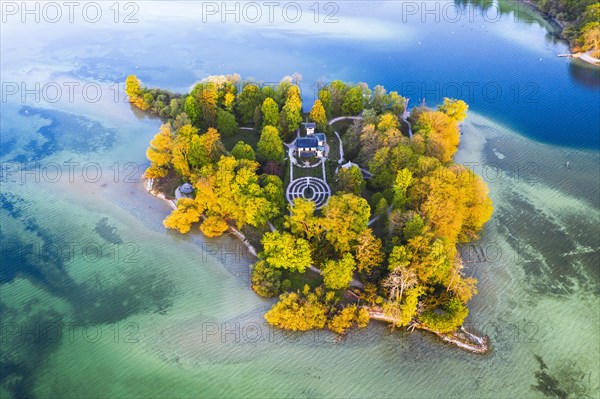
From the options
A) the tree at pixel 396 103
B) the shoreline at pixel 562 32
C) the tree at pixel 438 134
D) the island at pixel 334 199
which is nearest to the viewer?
the island at pixel 334 199

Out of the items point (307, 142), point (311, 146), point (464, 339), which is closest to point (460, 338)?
point (464, 339)

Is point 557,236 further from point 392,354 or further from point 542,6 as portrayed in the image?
point 542,6

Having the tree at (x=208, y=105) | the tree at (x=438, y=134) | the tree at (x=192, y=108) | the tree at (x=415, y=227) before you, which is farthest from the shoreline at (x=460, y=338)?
the tree at (x=192, y=108)

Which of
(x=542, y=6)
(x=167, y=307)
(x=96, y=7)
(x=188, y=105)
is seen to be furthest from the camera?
(x=96, y=7)

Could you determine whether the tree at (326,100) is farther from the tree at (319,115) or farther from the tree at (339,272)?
the tree at (339,272)

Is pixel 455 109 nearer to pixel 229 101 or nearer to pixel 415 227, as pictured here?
pixel 415 227

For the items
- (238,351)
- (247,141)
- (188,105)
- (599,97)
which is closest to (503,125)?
(599,97)

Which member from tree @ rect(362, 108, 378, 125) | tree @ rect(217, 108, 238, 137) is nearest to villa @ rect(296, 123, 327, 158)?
tree @ rect(362, 108, 378, 125)
